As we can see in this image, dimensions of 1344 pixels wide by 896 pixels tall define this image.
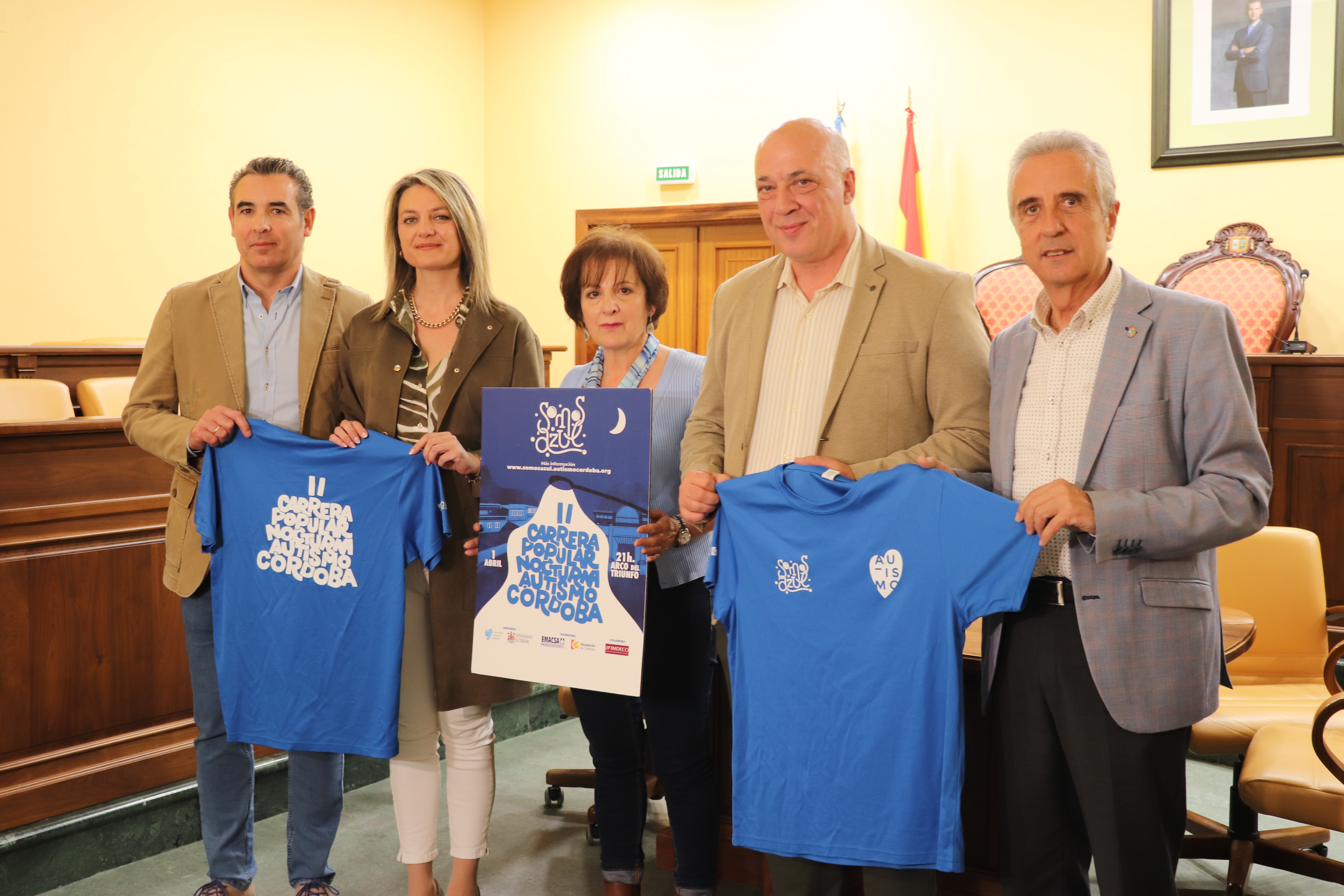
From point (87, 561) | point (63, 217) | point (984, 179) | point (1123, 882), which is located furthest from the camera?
point (984, 179)

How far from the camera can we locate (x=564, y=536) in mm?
2049

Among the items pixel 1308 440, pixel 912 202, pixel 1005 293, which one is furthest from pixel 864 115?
pixel 1308 440

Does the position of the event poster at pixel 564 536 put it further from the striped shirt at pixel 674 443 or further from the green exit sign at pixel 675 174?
the green exit sign at pixel 675 174

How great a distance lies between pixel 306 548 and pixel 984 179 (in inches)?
223

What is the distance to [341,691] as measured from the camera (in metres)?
2.20

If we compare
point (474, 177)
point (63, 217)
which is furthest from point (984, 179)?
point (63, 217)

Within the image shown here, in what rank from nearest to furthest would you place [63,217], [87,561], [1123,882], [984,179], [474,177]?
[1123,882] → [87,561] → [63,217] → [984,179] → [474,177]

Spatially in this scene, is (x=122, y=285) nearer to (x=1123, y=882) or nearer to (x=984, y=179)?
(x=984, y=179)

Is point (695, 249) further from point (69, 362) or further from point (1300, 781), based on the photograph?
point (1300, 781)

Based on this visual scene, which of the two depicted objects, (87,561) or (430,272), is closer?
(430,272)

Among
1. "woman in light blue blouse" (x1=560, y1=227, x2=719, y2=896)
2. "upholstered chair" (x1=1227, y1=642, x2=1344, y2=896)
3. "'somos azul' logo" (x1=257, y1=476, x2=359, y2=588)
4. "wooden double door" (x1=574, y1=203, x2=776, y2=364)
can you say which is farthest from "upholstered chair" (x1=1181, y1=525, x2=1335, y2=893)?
"wooden double door" (x1=574, y1=203, x2=776, y2=364)

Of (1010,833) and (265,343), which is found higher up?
(265,343)

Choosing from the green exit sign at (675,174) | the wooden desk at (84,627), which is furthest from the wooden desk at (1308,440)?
the wooden desk at (84,627)

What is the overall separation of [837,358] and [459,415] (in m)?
0.84
